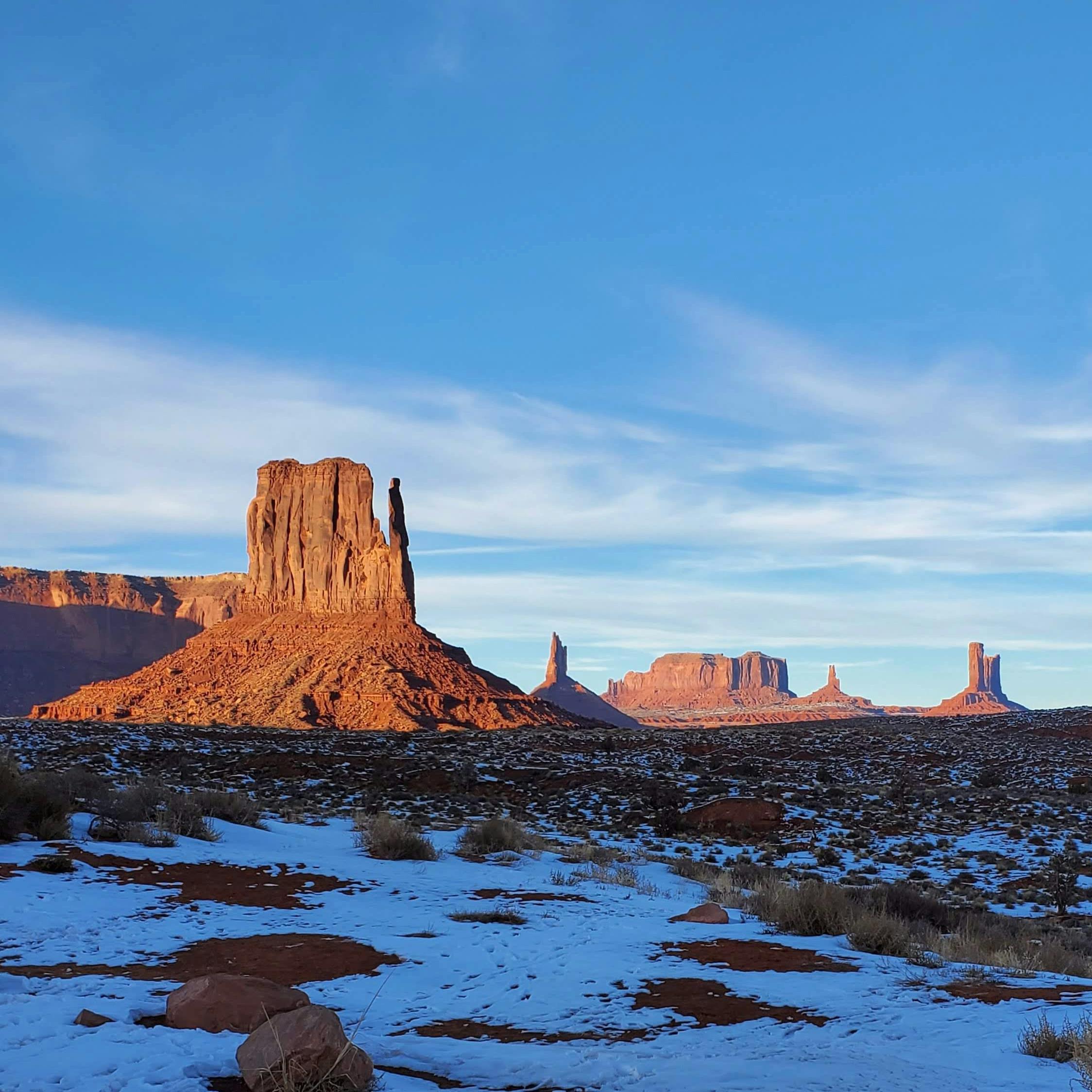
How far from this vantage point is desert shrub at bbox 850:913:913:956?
849 cm

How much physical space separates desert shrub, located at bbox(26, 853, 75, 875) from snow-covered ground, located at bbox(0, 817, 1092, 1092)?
0.20m

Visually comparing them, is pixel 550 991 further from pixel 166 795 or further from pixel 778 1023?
pixel 166 795

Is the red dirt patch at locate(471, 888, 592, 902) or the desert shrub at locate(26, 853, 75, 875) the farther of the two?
the red dirt patch at locate(471, 888, 592, 902)

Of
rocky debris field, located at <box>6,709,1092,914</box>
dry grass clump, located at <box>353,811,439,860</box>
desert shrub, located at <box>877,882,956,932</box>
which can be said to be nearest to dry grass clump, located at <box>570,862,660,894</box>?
dry grass clump, located at <box>353,811,439,860</box>

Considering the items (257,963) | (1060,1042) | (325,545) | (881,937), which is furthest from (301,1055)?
(325,545)

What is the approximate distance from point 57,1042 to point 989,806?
2370 centimetres

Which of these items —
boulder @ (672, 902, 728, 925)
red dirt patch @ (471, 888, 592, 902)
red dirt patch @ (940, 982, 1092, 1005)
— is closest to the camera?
red dirt patch @ (940, 982, 1092, 1005)

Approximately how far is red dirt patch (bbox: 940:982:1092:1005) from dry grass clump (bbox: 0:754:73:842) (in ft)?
34.1

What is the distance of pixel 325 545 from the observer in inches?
3718

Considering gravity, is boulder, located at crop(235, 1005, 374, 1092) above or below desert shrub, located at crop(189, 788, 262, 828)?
above

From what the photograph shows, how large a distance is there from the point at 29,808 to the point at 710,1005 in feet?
31.7

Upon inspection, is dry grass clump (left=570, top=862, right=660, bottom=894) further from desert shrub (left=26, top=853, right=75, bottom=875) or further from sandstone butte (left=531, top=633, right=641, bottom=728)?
sandstone butte (left=531, top=633, right=641, bottom=728)

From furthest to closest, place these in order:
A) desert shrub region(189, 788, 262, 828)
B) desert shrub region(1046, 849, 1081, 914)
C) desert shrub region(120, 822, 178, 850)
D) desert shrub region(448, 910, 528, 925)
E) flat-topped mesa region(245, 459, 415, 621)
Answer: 1. flat-topped mesa region(245, 459, 415, 621)
2. desert shrub region(189, 788, 262, 828)
3. desert shrub region(1046, 849, 1081, 914)
4. desert shrub region(120, 822, 178, 850)
5. desert shrub region(448, 910, 528, 925)

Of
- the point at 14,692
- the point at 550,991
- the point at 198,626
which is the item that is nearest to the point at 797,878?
the point at 550,991
